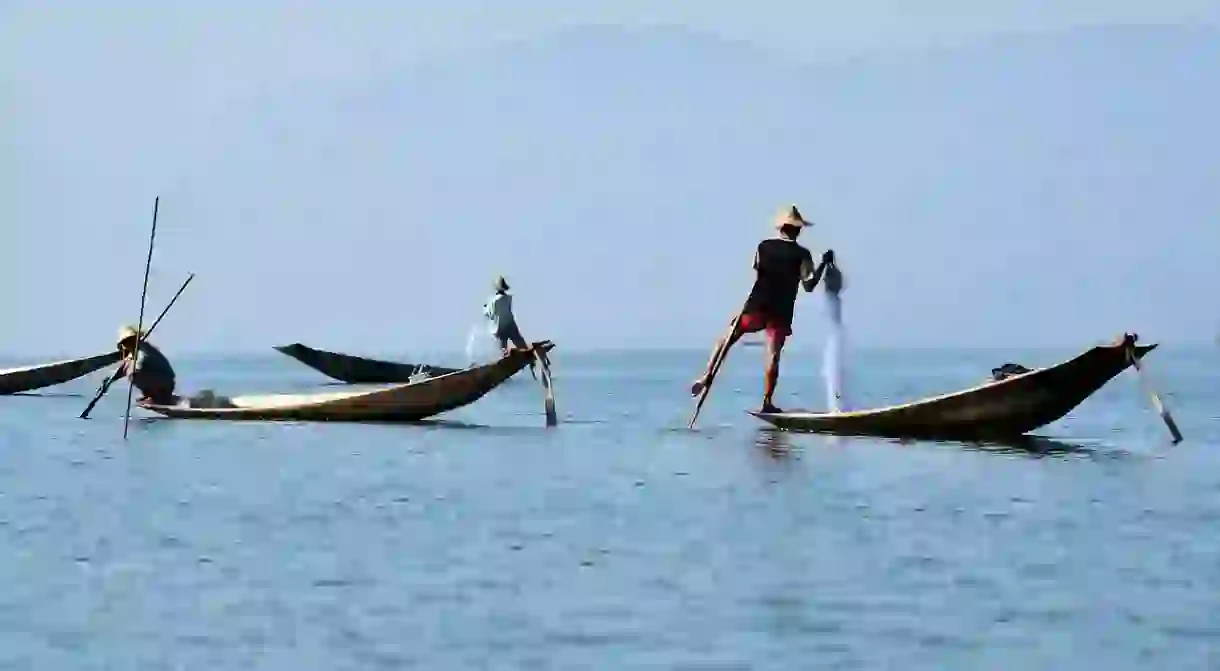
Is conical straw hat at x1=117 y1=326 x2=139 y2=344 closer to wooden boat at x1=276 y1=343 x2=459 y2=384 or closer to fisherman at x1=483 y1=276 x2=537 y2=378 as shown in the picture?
fisherman at x1=483 y1=276 x2=537 y2=378

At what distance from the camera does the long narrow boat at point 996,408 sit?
20609mm

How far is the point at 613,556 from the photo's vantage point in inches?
564

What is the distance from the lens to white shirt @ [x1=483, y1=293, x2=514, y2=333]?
35094 millimetres

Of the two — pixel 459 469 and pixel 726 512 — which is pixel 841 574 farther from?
pixel 459 469

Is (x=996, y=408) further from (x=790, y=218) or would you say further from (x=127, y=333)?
(x=127, y=333)

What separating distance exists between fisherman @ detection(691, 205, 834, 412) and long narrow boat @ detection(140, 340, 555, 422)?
3473 millimetres

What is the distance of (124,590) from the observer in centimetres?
1291

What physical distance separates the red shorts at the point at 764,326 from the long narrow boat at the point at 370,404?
10.5ft

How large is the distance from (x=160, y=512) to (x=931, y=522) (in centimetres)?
625

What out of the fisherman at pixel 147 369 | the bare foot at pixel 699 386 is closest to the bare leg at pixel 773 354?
the bare foot at pixel 699 386

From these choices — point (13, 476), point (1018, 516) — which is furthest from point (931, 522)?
point (13, 476)

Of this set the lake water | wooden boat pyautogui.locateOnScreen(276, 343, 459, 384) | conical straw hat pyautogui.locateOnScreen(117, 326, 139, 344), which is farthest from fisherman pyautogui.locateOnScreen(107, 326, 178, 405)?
wooden boat pyautogui.locateOnScreen(276, 343, 459, 384)

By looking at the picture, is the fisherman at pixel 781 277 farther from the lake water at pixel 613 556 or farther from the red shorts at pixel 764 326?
the lake water at pixel 613 556

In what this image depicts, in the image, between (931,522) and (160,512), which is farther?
(160,512)
